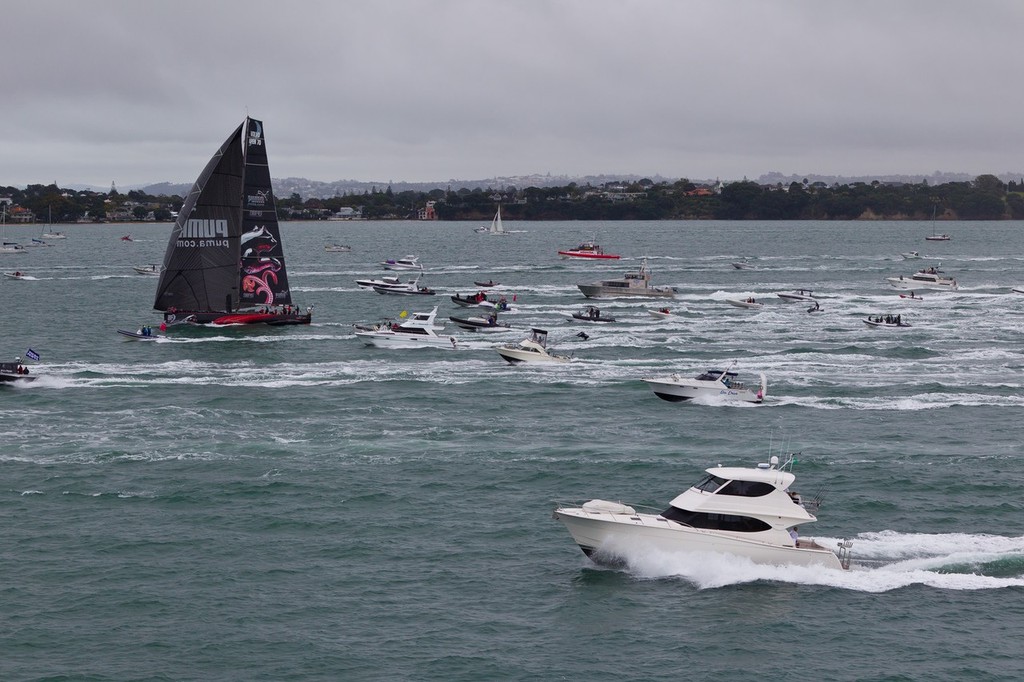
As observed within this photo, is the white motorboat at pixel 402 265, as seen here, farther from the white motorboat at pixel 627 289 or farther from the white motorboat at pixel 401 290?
the white motorboat at pixel 627 289

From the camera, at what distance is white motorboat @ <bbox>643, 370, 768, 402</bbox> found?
6969 cm

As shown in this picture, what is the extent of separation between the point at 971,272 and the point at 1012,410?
4644 inches

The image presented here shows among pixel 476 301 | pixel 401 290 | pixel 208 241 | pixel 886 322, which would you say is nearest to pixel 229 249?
pixel 208 241

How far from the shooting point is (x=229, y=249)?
343ft

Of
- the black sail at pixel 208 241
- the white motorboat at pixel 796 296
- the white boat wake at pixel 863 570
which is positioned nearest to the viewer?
the white boat wake at pixel 863 570

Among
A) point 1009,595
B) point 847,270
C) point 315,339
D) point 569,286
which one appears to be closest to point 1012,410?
point 1009,595

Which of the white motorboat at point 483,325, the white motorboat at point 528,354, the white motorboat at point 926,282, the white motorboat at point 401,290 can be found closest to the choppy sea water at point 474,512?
the white motorboat at point 528,354

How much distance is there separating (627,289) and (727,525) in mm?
95934

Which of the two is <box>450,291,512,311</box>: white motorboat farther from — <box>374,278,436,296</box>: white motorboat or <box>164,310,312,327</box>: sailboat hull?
<box>164,310,312,327</box>: sailboat hull

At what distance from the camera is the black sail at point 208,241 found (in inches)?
4053

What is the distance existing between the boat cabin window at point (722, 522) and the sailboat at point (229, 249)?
6722 cm

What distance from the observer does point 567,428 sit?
63469 mm

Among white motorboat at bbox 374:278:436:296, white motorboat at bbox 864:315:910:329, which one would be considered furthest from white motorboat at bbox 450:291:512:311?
white motorboat at bbox 864:315:910:329

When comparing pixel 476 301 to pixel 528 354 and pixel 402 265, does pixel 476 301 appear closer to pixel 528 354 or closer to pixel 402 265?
pixel 528 354
